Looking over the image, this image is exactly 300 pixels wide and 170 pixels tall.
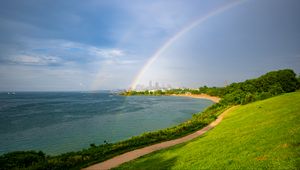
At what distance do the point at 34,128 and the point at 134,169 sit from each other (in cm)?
4794

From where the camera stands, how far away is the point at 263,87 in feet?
280

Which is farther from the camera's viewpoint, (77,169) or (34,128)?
(34,128)

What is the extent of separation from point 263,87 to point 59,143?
261 ft

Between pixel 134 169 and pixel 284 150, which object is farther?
pixel 134 169

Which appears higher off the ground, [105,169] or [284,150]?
[284,150]

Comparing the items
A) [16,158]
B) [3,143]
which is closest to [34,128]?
[3,143]

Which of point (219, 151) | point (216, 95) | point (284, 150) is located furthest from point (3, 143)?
point (216, 95)

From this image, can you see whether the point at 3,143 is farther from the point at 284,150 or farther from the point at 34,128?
the point at 284,150

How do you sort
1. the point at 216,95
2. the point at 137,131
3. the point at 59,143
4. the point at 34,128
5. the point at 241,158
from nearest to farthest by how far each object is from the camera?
the point at 241,158
the point at 59,143
the point at 137,131
the point at 34,128
the point at 216,95

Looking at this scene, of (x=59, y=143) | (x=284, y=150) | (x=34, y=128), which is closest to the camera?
(x=284, y=150)

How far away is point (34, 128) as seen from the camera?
54.8m

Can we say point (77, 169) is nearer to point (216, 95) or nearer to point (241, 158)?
point (241, 158)

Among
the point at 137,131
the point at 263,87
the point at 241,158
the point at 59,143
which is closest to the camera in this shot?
the point at 241,158

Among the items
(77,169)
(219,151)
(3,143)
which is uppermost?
→ (219,151)
